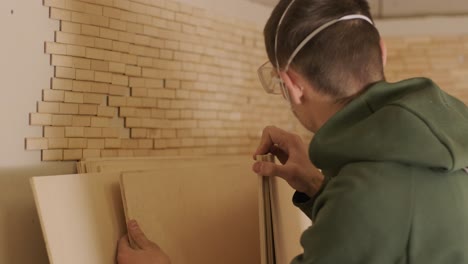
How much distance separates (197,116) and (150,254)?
2.31 feet

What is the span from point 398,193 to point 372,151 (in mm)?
80

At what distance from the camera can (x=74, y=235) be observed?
4.28 ft

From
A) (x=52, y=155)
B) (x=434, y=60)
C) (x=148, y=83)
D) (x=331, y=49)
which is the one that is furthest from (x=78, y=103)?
(x=434, y=60)

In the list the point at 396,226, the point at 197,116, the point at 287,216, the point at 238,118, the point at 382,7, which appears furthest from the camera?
the point at 382,7

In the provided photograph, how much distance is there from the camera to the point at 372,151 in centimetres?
92

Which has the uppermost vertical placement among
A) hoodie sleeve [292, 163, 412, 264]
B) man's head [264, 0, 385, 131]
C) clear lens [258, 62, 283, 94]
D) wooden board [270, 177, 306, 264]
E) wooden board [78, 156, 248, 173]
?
man's head [264, 0, 385, 131]

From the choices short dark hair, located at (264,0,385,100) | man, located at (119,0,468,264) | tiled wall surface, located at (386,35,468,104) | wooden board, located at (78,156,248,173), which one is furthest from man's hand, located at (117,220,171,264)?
tiled wall surface, located at (386,35,468,104)

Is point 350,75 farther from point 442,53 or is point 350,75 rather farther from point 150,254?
point 442,53

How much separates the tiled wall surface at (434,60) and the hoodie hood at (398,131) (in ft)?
5.38

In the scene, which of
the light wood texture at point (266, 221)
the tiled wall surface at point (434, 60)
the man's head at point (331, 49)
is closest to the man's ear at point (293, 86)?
the man's head at point (331, 49)

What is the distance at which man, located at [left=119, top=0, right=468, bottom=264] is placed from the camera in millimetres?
897

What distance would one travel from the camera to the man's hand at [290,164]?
4.53 ft

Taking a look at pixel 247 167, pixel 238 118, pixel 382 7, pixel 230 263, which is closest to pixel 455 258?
pixel 230 263

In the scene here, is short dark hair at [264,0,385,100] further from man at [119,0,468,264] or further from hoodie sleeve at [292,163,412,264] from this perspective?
hoodie sleeve at [292,163,412,264]
